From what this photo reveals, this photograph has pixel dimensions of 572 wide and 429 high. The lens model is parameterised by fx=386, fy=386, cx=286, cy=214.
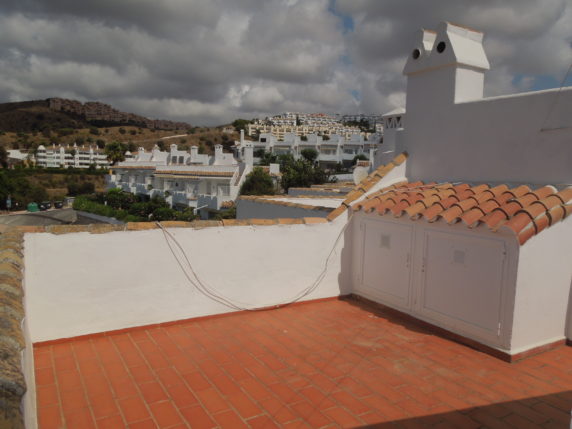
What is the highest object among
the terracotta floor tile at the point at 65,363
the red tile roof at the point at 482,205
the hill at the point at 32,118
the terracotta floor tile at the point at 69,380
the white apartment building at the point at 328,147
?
the hill at the point at 32,118

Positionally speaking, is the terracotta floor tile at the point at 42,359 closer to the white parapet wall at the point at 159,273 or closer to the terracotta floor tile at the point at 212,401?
the white parapet wall at the point at 159,273

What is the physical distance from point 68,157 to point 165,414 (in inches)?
4008

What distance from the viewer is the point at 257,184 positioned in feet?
127

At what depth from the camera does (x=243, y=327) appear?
20.5 ft

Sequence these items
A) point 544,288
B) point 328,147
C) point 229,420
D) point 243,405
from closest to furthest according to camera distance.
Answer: point 229,420
point 243,405
point 544,288
point 328,147

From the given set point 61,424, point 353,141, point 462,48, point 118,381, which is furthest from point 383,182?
point 353,141

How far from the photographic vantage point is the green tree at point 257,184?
3862cm

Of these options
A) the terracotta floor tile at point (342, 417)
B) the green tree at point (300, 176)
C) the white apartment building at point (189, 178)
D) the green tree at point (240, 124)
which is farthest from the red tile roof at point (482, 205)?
the green tree at point (240, 124)

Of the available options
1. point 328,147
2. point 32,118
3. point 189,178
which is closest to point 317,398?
point 189,178

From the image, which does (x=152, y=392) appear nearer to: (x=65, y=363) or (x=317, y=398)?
(x=65, y=363)

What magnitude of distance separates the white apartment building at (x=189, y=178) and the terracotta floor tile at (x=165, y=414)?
34.6 meters

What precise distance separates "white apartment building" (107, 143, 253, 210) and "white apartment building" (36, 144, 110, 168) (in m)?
39.2

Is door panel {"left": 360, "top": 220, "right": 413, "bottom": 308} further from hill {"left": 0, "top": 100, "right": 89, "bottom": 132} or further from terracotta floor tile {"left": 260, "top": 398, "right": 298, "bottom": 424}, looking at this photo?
hill {"left": 0, "top": 100, "right": 89, "bottom": 132}

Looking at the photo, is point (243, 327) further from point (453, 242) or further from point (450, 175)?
point (450, 175)
